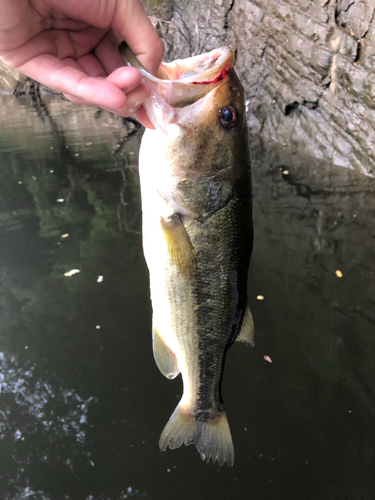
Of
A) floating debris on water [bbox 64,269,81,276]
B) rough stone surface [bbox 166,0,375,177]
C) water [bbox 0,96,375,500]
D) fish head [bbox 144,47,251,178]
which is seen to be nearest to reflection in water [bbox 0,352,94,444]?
water [bbox 0,96,375,500]

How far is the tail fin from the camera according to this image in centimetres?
182

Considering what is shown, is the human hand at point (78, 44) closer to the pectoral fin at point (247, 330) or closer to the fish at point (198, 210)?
the fish at point (198, 210)

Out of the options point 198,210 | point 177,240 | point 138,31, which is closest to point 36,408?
point 177,240

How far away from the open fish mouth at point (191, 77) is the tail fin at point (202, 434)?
137 cm

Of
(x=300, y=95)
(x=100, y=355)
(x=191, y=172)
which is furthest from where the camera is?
(x=300, y=95)

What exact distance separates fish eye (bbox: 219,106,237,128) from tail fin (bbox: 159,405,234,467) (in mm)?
1289

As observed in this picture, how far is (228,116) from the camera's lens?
147 centimetres

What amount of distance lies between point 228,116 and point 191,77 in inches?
7.5

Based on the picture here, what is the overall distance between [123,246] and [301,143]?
15.8 feet

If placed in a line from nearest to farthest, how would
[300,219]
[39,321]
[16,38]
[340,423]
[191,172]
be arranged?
1. [16,38]
2. [191,172]
3. [340,423]
4. [39,321]
5. [300,219]

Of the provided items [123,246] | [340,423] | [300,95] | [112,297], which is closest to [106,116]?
[300,95]

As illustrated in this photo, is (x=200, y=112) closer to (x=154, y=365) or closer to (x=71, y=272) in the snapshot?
(x=154, y=365)

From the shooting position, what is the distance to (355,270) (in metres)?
4.43

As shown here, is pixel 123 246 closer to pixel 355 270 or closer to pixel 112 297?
pixel 112 297
